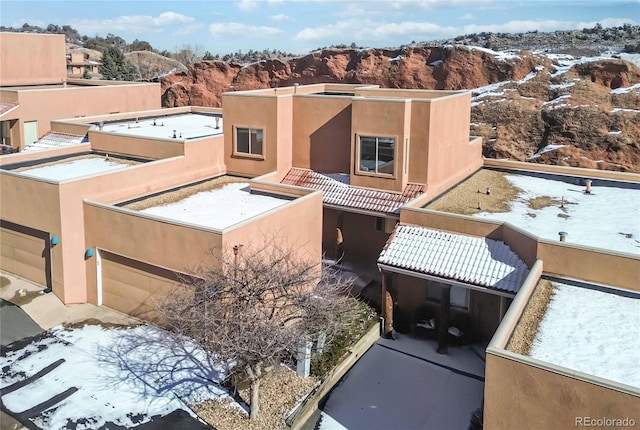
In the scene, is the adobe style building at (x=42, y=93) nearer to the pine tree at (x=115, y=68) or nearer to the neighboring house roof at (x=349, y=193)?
the neighboring house roof at (x=349, y=193)

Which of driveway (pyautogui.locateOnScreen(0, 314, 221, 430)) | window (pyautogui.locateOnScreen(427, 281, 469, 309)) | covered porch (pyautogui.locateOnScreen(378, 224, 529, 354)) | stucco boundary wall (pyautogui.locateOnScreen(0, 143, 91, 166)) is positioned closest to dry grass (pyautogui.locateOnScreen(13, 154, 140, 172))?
stucco boundary wall (pyautogui.locateOnScreen(0, 143, 91, 166))

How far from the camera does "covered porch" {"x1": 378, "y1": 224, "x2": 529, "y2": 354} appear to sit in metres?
15.5

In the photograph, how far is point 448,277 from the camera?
616 inches

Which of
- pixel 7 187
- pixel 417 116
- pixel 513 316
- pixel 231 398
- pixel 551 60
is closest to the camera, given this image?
pixel 513 316

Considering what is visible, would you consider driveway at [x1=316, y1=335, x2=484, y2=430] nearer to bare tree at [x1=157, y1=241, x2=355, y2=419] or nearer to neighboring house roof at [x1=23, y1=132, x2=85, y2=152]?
bare tree at [x1=157, y1=241, x2=355, y2=419]

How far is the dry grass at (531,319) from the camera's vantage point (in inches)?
444

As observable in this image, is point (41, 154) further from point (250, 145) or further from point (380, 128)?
point (380, 128)

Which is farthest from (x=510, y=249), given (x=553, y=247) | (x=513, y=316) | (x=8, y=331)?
(x=8, y=331)

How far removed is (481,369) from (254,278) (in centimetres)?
715

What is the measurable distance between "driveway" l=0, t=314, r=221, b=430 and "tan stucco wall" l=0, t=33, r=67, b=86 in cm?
A: 2172

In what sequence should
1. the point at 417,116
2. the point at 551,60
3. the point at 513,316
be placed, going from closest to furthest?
the point at 513,316 < the point at 417,116 < the point at 551,60

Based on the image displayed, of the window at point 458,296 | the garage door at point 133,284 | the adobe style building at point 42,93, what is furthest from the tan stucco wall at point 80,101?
the window at point 458,296

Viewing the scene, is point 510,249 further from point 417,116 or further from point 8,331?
point 8,331

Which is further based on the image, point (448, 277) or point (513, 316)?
point (448, 277)
